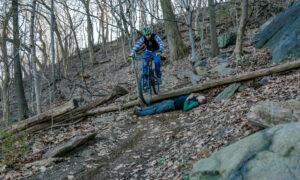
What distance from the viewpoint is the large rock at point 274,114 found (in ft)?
9.46

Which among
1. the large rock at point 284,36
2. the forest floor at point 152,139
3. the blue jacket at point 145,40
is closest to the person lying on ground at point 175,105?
the forest floor at point 152,139

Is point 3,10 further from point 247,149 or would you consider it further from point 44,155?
point 247,149

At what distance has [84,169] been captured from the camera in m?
4.15

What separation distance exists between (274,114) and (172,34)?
10.4 metres

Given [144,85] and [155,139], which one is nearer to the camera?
[155,139]

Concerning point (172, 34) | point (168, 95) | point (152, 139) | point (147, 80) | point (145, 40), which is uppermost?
point (172, 34)

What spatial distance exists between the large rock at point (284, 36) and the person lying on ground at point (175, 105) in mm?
3234

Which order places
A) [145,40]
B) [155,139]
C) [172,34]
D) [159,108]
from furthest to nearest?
[172,34] → [145,40] → [159,108] → [155,139]

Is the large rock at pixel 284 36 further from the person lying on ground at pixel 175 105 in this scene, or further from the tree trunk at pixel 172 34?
the tree trunk at pixel 172 34

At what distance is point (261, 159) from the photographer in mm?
2008

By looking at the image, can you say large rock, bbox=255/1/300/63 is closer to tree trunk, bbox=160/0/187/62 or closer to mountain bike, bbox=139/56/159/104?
mountain bike, bbox=139/56/159/104

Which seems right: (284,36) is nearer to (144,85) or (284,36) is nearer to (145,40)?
(145,40)

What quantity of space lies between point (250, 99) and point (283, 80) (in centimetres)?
127

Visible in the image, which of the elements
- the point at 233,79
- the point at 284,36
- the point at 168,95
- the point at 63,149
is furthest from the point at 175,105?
the point at 284,36
